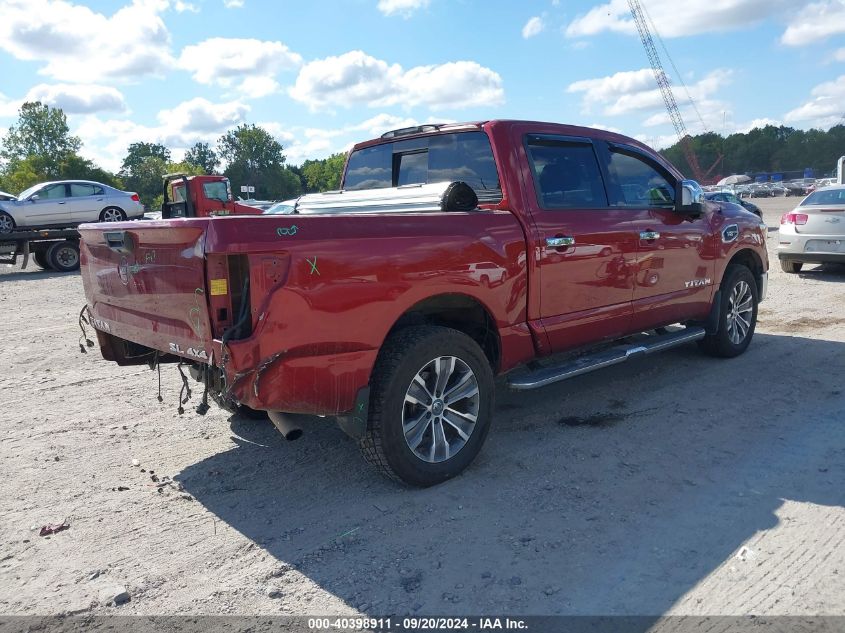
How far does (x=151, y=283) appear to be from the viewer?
12.1 feet

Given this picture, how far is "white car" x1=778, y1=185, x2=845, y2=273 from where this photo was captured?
35.6 ft

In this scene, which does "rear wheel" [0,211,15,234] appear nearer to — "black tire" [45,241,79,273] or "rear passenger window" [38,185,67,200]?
"rear passenger window" [38,185,67,200]

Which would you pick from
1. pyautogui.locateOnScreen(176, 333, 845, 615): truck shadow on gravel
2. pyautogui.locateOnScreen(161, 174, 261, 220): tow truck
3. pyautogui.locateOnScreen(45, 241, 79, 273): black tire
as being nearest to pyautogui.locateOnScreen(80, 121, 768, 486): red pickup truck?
pyautogui.locateOnScreen(176, 333, 845, 615): truck shadow on gravel

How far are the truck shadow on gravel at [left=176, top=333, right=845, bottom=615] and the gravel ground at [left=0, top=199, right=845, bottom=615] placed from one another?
13mm

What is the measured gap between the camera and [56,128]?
9194cm

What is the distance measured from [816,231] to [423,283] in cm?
988

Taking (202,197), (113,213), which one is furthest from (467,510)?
(113,213)

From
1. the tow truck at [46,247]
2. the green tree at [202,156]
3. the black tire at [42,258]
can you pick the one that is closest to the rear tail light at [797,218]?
the tow truck at [46,247]

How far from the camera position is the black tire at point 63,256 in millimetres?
17438

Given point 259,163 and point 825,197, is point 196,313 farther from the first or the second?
point 259,163

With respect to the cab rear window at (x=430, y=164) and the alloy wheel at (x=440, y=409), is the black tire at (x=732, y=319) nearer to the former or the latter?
the cab rear window at (x=430, y=164)

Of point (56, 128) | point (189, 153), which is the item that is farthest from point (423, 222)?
point (189, 153)

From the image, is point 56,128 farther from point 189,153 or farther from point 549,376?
point 549,376

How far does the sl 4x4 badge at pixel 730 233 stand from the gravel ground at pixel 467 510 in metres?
1.29
